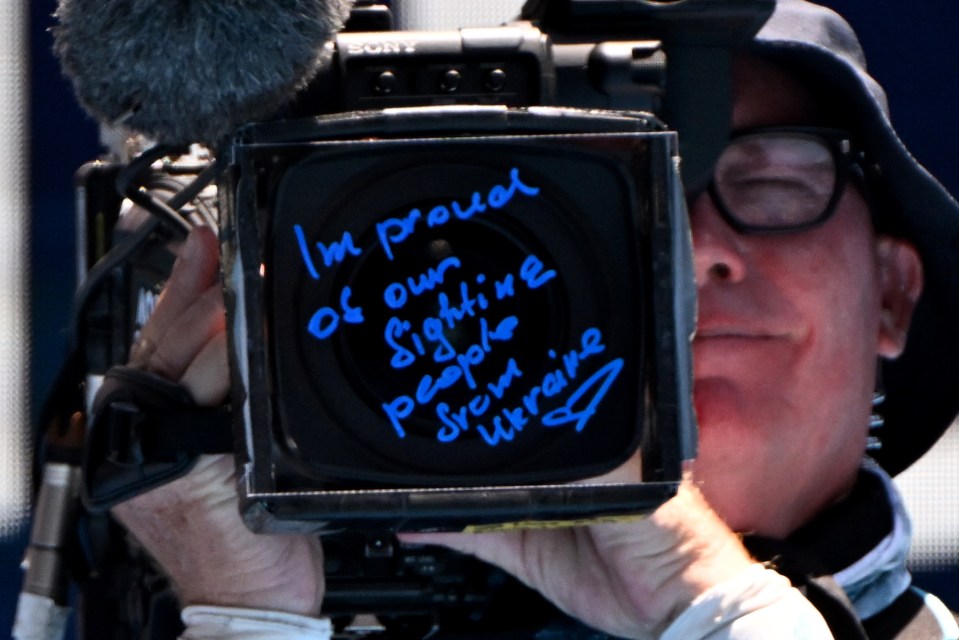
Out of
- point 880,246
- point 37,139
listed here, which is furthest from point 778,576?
point 37,139

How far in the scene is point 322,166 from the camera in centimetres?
94

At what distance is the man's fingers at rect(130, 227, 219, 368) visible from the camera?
105 centimetres

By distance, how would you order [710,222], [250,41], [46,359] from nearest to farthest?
[250,41]
[710,222]
[46,359]

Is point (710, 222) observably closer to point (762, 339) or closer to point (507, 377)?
point (762, 339)

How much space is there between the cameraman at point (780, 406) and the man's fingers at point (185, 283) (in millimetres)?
91

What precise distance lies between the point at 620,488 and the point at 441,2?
69cm

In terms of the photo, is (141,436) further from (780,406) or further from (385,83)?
(780,406)

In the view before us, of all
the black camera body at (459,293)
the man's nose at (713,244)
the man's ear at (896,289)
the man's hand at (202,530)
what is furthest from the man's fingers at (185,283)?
the man's ear at (896,289)

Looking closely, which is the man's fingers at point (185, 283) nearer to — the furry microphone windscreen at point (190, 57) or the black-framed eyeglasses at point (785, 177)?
the furry microphone windscreen at point (190, 57)

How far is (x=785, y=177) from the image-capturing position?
127cm

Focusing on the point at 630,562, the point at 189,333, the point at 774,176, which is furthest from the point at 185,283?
the point at 774,176

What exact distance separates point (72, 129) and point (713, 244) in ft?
1.96

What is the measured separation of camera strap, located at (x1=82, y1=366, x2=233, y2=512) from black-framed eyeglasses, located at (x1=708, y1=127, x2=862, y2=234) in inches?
17.0

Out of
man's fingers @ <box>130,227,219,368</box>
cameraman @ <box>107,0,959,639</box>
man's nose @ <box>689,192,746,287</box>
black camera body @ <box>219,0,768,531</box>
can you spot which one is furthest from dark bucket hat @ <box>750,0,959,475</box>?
man's fingers @ <box>130,227,219,368</box>
